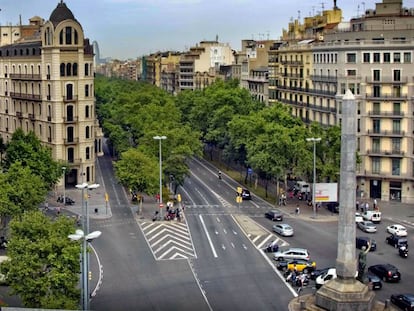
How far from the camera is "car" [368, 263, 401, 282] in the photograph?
53.9 metres

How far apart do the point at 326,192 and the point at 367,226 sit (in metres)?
6.97

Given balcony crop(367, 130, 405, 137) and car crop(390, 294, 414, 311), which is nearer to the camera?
car crop(390, 294, 414, 311)

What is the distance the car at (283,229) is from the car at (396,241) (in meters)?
8.54

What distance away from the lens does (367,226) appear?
71000 millimetres

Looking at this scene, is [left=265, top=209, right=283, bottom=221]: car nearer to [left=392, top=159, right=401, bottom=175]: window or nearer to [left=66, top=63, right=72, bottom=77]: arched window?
[left=392, top=159, right=401, bottom=175]: window

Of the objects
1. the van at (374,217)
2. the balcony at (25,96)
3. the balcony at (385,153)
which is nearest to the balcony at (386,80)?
the balcony at (385,153)

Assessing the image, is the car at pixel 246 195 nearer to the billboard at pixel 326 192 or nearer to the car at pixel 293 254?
the billboard at pixel 326 192

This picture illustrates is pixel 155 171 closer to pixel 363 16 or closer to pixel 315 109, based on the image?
pixel 315 109

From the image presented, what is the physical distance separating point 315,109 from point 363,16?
558 inches

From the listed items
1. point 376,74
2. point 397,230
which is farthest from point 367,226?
point 376,74

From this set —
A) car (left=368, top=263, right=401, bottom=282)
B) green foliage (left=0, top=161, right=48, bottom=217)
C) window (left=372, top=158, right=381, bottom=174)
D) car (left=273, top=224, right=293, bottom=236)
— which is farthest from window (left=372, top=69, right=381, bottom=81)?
green foliage (left=0, top=161, right=48, bottom=217)

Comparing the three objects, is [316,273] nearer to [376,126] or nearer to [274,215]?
[274,215]

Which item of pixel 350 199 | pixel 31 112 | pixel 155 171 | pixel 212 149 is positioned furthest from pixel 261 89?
pixel 350 199

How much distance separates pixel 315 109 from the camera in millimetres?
102188
